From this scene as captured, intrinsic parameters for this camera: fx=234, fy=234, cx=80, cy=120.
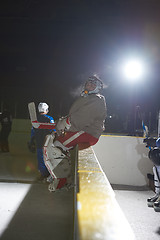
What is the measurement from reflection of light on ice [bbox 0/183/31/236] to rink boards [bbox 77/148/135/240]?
1.53m

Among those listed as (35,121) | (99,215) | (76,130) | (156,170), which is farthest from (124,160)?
(99,215)

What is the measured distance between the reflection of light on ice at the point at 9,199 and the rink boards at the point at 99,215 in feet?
5.02

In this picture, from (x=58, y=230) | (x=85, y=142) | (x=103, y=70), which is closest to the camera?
(x=58, y=230)

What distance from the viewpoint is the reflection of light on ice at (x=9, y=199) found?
257 centimetres

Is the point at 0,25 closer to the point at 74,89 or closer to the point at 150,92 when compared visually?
the point at 74,89

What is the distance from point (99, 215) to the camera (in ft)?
2.74

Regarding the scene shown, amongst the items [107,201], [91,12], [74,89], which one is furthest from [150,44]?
[107,201]

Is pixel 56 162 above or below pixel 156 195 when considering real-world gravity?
above

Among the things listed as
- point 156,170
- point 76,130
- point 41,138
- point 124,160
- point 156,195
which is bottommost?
point 156,195

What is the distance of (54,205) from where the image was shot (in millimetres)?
3148

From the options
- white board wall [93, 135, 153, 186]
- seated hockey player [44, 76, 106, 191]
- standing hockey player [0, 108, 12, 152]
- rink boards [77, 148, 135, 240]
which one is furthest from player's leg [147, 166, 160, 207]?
standing hockey player [0, 108, 12, 152]

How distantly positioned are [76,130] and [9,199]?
1448 mm

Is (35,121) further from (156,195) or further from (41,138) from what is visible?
(156,195)

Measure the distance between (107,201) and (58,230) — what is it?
1609mm
